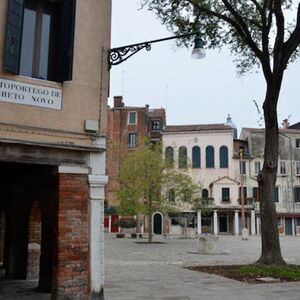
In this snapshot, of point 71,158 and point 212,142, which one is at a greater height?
point 212,142

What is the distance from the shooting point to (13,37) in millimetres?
7684

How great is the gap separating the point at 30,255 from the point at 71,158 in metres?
3.82

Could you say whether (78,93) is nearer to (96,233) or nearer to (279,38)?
(96,233)

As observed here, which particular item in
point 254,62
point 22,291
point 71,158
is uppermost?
point 254,62

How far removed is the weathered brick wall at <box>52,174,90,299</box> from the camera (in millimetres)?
7777

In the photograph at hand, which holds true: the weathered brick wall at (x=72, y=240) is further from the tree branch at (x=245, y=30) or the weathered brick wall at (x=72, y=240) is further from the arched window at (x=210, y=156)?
the arched window at (x=210, y=156)

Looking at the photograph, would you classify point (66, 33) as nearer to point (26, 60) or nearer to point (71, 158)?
point (26, 60)

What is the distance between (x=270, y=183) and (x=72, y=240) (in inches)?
334

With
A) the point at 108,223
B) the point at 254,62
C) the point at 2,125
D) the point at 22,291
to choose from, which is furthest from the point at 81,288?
the point at 108,223

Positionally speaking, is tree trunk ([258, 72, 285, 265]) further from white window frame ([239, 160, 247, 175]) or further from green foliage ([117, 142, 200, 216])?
white window frame ([239, 160, 247, 175])

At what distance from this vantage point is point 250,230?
5100 centimetres

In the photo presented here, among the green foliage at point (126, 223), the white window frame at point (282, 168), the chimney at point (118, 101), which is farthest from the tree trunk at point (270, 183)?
the chimney at point (118, 101)

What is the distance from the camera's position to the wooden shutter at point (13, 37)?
7.65 m

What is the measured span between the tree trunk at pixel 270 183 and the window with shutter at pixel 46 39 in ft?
28.4
